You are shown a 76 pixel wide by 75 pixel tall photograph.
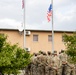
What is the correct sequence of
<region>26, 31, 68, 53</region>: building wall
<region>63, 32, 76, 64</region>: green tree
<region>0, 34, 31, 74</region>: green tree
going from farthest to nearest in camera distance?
<region>26, 31, 68, 53</region>: building wall → <region>0, 34, 31, 74</region>: green tree → <region>63, 32, 76, 64</region>: green tree

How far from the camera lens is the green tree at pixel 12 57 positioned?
2662 centimetres

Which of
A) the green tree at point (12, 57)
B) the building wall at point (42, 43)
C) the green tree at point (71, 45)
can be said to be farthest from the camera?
the building wall at point (42, 43)

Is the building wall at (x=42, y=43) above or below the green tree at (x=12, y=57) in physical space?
above

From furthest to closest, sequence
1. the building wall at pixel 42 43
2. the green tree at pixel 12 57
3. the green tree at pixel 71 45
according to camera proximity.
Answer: the building wall at pixel 42 43, the green tree at pixel 12 57, the green tree at pixel 71 45

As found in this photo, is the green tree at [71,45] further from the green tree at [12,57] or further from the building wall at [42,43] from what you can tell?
the building wall at [42,43]

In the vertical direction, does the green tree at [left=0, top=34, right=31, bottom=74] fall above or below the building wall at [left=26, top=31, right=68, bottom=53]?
below

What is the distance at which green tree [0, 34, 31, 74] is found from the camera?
26625 mm

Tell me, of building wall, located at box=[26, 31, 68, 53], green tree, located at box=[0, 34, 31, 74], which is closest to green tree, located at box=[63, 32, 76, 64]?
green tree, located at box=[0, 34, 31, 74]

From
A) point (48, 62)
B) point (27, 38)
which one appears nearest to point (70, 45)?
point (48, 62)

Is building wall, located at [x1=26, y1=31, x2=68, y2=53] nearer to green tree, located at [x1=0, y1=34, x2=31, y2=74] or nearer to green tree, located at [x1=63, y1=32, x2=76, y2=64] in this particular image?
green tree, located at [x1=0, y1=34, x2=31, y2=74]

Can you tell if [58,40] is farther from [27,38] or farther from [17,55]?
[17,55]

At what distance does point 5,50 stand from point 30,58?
2.24 metres

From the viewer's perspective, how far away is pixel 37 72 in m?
29.9

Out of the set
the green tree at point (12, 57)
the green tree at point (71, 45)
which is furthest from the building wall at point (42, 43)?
the green tree at point (71, 45)
